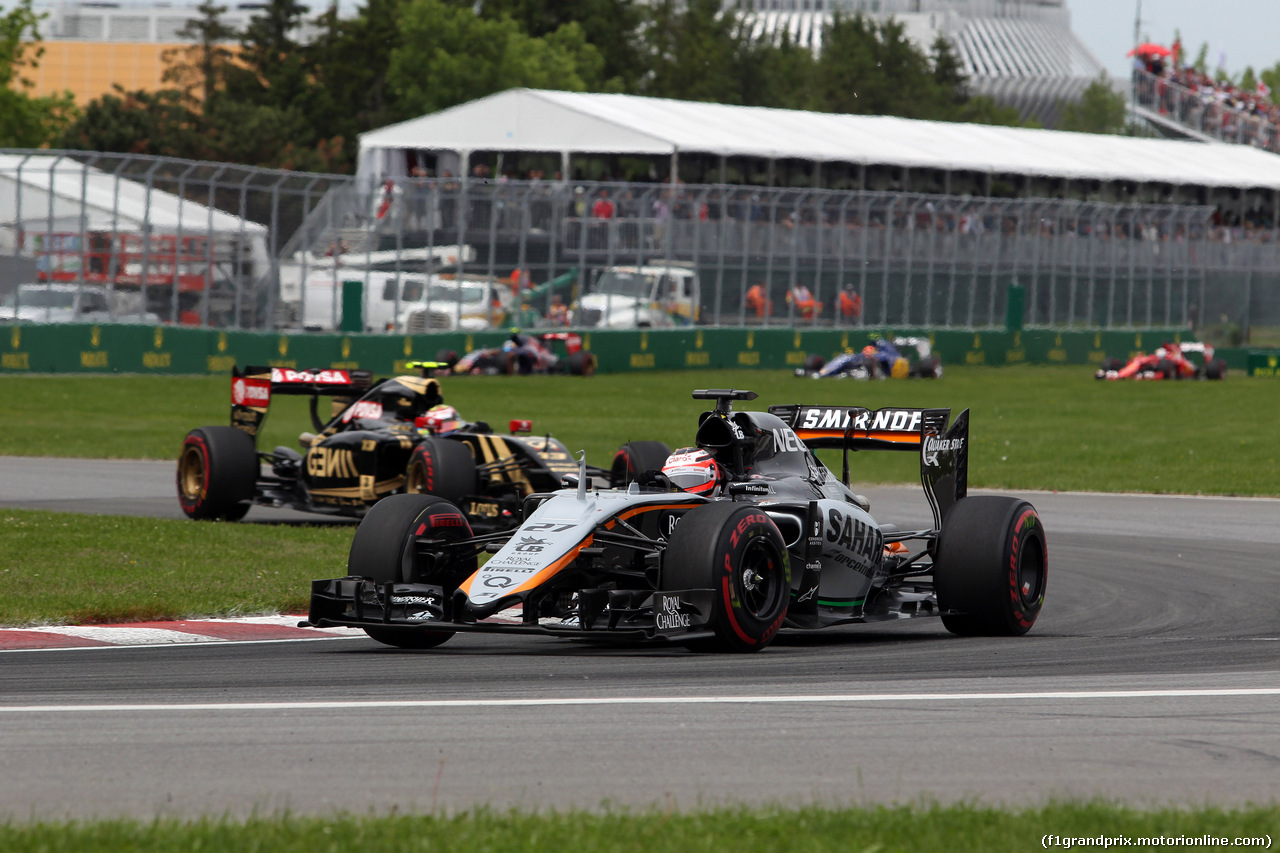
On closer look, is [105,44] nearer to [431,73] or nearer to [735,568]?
[431,73]

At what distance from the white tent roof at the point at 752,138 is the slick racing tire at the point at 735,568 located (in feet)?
149

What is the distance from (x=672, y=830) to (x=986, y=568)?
5409 mm

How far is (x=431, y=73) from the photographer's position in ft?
249

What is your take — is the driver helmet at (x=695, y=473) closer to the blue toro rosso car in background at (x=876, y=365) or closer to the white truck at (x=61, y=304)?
the white truck at (x=61, y=304)

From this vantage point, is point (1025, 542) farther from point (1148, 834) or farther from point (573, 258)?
point (573, 258)

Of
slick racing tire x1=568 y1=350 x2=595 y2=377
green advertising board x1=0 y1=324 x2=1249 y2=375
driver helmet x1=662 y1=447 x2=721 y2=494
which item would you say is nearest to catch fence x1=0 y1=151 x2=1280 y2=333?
green advertising board x1=0 y1=324 x2=1249 y2=375

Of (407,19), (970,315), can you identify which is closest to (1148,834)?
(970,315)

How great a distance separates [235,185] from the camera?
114ft

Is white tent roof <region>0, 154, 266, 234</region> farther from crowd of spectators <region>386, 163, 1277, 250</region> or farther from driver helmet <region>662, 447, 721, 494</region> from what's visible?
driver helmet <region>662, 447, 721, 494</region>

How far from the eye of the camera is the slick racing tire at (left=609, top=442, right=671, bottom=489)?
47.3 feet

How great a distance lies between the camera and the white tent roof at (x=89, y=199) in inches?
1287

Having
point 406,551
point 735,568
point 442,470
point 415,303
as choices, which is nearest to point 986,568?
point 735,568

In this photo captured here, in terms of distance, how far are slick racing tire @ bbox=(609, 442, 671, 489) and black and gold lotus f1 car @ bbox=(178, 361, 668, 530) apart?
11mm

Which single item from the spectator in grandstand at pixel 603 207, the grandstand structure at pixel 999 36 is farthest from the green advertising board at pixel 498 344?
the grandstand structure at pixel 999 36
